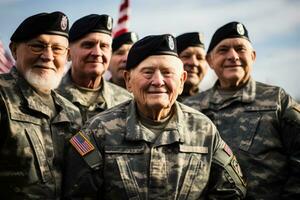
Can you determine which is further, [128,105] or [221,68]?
[221,68]

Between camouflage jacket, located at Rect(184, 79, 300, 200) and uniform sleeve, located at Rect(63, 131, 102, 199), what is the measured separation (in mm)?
1921

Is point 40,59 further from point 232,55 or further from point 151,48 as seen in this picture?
point 232,55

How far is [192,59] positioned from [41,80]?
11.0 ft

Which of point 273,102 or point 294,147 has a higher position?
point 273,102

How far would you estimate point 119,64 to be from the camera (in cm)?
745

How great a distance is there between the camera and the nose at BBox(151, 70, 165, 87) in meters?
4.11

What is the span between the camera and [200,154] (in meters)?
4.23

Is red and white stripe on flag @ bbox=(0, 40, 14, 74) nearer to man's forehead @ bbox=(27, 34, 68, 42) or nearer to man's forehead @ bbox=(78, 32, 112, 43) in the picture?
man's forehead @ bbox=(78, 32, 112, 43)

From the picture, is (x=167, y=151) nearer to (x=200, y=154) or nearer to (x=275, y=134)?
(x=200, y=154)

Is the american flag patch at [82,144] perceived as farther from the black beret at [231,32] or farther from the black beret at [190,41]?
the black beret at [190,41]

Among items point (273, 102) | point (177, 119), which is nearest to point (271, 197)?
point (273, 102)

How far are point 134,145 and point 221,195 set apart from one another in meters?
0.88

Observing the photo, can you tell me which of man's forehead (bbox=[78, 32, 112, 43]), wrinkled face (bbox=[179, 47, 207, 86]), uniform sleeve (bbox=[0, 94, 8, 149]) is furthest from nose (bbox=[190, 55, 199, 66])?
uniform sleeve (bbox=[0, 94, 8, 149])

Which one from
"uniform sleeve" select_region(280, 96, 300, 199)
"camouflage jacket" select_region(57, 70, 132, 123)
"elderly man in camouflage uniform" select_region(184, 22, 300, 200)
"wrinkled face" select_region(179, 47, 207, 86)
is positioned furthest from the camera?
"wrinkled face" select_region(179, 47, 207, 86)
